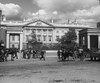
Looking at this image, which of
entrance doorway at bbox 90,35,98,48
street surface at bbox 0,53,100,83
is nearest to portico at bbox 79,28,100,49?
entrance doorway at bbox 90,35,98,48

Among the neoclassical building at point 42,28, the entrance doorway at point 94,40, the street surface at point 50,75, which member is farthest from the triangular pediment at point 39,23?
the street surface at point 50,75

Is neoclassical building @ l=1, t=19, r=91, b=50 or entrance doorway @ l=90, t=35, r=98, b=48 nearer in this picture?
entrance doorway @ l=90, t=35, r=98, b=48

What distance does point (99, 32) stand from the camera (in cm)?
4641

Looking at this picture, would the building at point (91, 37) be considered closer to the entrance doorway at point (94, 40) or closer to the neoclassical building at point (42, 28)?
the entrance doorway at point (94, 40)

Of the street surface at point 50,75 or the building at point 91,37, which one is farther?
the building at point 91,37

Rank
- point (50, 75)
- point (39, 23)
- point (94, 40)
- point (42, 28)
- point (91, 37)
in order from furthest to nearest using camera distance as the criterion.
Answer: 1. point (42, 28)
2. point (39, 23)
3. point (94, 40)
4. point (91, 37)
5. point (50, 75)

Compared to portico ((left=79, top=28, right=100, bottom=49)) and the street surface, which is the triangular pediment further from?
the street surface

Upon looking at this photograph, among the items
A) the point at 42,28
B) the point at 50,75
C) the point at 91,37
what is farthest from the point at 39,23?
the point at 50,75

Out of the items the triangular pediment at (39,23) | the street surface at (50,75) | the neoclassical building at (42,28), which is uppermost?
the triangular pediment at (39,23)

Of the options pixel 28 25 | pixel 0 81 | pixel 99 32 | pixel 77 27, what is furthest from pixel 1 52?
pixel 77 27

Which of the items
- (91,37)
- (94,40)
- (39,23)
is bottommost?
(94,40)

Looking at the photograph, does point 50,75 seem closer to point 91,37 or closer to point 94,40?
point 91,37

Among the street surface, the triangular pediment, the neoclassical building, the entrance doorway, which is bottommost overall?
the street surface

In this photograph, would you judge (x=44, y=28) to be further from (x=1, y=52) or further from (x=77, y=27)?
(x=1, y=52)
